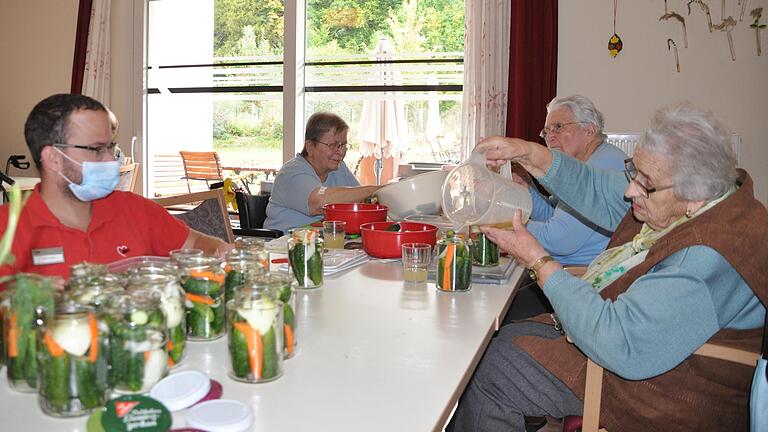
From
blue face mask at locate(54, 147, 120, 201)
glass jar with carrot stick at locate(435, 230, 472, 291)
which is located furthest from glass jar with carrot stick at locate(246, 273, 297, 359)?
blue face mask at locate(54, 147, 120, 201)

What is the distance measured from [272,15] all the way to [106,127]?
3993 millimetres

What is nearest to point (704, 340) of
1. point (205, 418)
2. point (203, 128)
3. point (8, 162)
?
point (205, 418)

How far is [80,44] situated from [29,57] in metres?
0.90

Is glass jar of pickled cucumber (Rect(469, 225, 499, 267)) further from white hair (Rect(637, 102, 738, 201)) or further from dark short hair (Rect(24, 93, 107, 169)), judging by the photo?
dark short hair (Rect(24, 93, 107, 169))

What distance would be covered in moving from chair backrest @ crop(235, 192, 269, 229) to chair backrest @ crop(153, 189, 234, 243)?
34.9 inches

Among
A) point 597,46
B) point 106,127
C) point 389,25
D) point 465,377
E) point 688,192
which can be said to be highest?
point 389,25

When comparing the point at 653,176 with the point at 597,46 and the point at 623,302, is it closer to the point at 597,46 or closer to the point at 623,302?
the point at 623,302

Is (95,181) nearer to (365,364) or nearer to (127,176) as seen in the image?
(365,364)

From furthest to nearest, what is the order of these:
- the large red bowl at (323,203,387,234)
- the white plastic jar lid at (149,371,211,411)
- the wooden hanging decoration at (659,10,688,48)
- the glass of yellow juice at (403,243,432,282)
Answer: the wooden hanging decoration at (659,10,688,48) < the large red bowl at (323,203,387,234) < the glass of yellow juice at (403,243,432,282) < the white plastic jar lid at (149,371,211,411)

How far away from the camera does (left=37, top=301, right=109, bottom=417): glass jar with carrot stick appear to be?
0.94 meters

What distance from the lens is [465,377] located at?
3.94 feet

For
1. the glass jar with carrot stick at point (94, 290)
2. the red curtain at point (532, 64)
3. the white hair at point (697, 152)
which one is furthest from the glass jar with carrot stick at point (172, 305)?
the red curtain at point (532, 64)

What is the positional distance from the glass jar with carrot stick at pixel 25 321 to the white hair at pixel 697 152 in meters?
1.34

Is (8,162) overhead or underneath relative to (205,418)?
overhead
